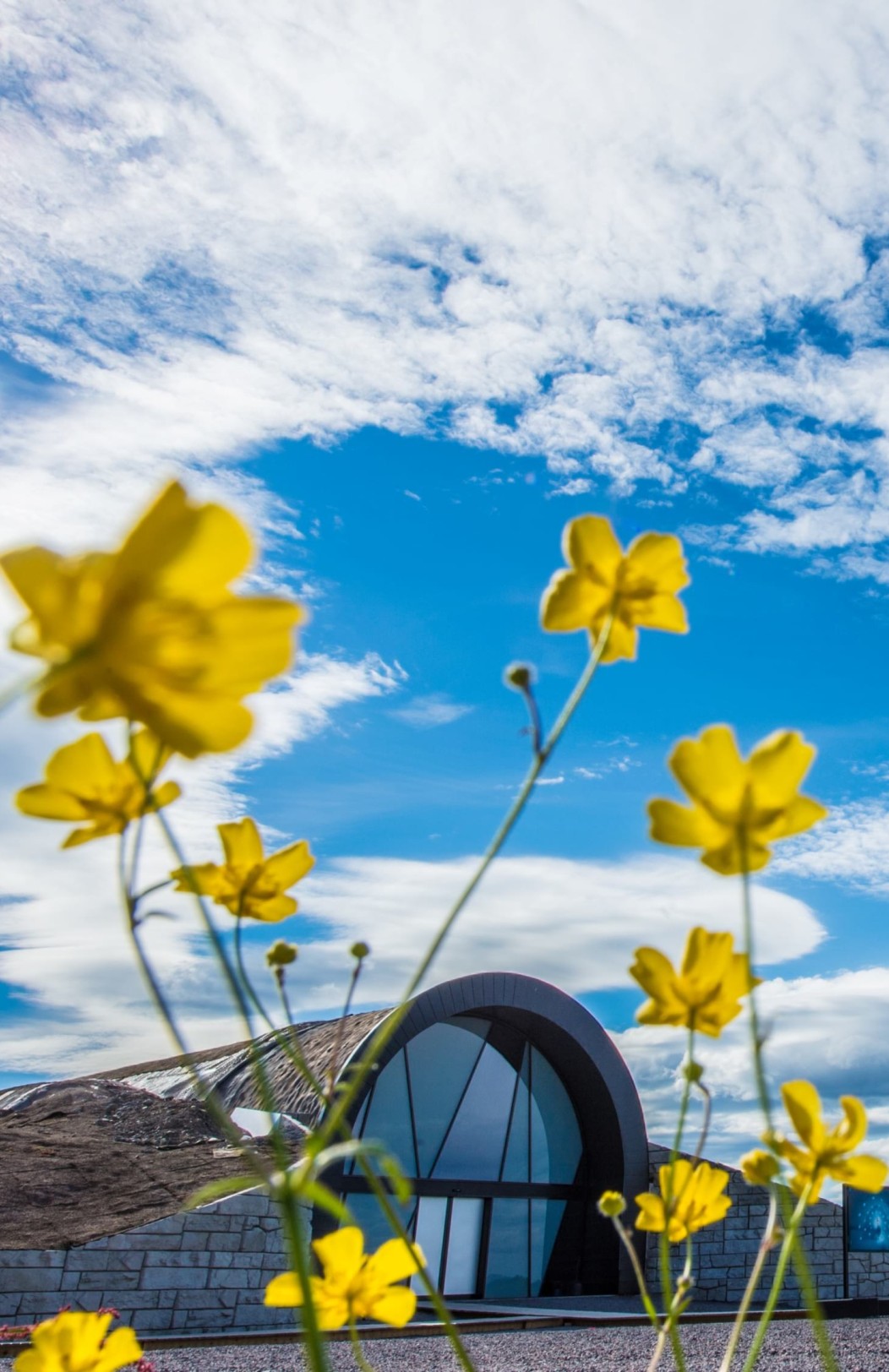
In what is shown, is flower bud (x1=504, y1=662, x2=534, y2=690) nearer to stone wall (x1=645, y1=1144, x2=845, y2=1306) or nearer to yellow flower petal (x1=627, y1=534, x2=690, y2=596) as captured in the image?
yellow flower petal (x1=627, y1=534, x2=690, y2=596)

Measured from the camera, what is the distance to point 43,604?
1.15 ft

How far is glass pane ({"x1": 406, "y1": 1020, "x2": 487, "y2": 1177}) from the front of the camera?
11.8 metres

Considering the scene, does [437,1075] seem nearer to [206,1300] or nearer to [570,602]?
[206,1300]

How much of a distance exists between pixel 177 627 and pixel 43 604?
0.05 metres

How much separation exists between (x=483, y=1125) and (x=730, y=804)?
12.9 m

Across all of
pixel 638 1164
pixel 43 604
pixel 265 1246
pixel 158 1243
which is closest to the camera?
pixel 43 604

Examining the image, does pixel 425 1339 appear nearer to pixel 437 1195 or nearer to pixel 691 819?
pixel 437 1195

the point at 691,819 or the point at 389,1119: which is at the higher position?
the point at 691,819

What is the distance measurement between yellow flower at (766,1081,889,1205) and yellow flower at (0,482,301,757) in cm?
51

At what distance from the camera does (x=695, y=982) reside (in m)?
0.65

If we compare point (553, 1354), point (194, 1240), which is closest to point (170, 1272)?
point (194, 1240)

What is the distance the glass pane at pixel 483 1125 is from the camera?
11.9 metres

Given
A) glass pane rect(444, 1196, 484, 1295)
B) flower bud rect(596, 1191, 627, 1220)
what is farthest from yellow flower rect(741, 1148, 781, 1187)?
glass pane rect(444, 1196, 484, 1295)

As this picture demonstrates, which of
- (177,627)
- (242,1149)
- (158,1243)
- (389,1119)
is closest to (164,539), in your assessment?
(177,627)
